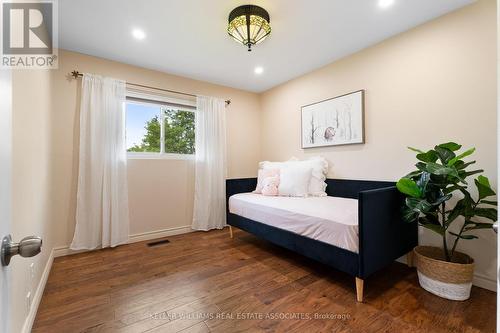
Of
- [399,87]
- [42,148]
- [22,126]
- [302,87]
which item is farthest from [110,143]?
[399,87]

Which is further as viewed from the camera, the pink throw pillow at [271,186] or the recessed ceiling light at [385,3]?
the pink throw pillow at [271,186]

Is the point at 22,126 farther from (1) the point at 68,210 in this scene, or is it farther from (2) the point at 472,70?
(2) the point at 472,70

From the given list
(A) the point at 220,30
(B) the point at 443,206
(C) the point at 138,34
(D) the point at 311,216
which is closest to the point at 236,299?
(D) the point at 311,216

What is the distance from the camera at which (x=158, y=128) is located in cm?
323

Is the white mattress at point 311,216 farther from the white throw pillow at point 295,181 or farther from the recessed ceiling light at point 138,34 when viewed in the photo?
the recessed ceiling light at point 138,34

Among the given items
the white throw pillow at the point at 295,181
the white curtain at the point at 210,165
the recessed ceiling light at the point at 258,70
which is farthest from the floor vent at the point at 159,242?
the recessed ceiling light at the point at 258,70

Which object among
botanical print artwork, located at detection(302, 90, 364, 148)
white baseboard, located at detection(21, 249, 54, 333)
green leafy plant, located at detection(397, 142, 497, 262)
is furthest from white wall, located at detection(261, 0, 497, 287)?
white baseboard, located at detection(21, 249, 54, 333)

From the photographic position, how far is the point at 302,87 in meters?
3.30

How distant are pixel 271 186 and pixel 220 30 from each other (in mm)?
1903

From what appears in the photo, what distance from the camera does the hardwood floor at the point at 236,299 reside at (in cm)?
141

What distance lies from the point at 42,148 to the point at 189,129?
182cm

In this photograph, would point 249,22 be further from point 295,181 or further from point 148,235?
point 148,235

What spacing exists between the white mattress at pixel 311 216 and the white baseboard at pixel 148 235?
3.35ft

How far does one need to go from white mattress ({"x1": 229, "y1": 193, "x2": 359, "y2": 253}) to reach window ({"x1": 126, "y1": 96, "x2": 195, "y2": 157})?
132 centimetres
